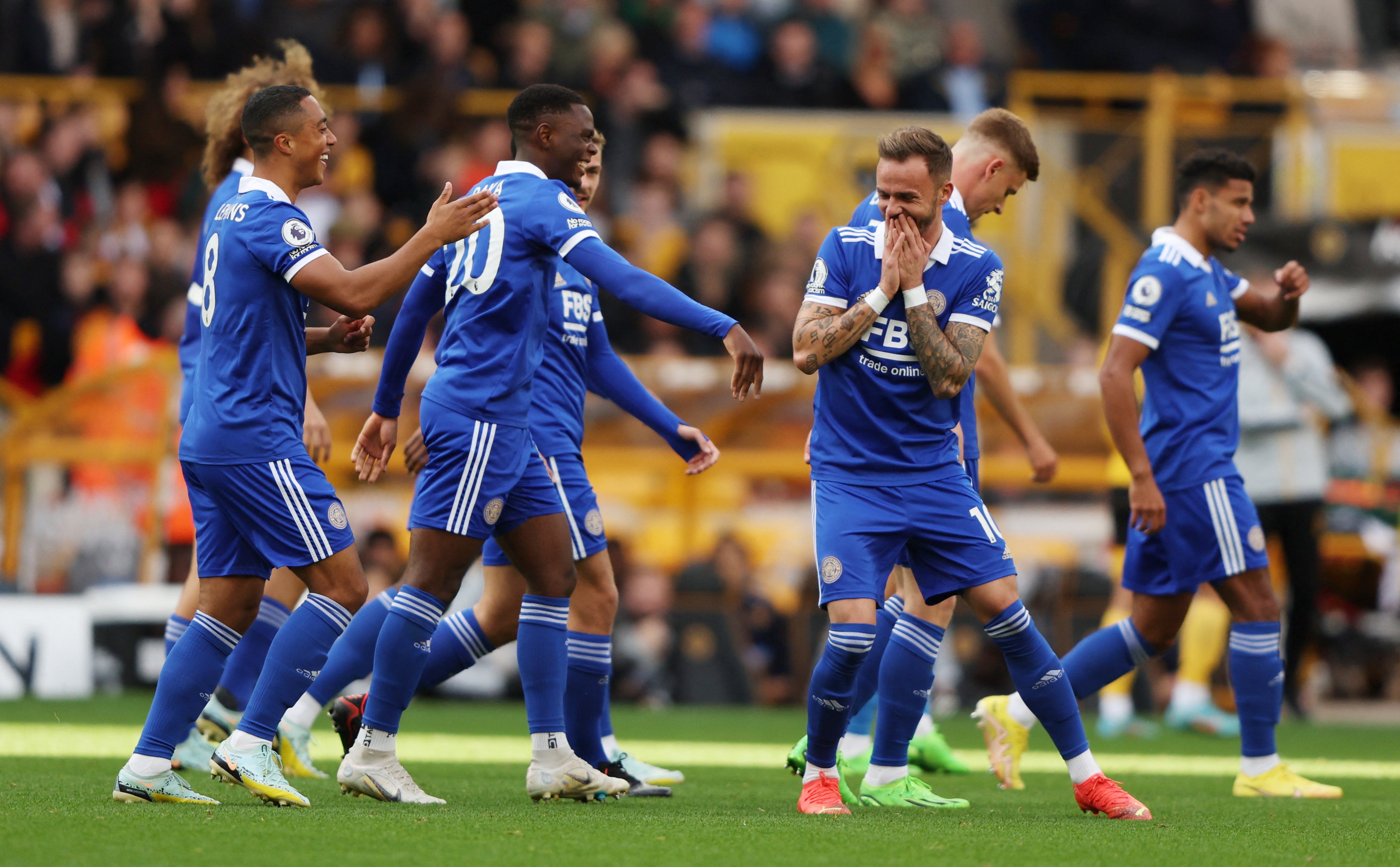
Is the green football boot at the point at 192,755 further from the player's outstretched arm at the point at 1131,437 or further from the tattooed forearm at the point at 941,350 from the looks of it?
the player's outstretched arm at the point at 1131,437

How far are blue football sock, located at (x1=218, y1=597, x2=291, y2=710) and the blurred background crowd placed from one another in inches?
184

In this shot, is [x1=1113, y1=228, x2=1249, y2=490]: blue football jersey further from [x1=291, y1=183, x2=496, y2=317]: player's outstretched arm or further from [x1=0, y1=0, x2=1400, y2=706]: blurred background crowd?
[x1=0, y1=0, x2=1400, y2=706]: blurred background crowd

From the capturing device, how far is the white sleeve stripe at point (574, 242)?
561 centimetres

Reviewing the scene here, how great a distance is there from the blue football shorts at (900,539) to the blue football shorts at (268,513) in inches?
58.1

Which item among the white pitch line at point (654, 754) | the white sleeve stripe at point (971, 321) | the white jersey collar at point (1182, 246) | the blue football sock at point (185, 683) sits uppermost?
the white jersey collar at point (1182, 246)

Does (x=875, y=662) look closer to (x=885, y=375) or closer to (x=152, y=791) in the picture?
(x=885, y=375)

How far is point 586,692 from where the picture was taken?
6.48 metres

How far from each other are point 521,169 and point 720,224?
365 inches

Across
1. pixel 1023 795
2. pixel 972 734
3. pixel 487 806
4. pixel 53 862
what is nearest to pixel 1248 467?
pixel 972 734

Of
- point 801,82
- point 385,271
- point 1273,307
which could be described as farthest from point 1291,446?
point 801,82

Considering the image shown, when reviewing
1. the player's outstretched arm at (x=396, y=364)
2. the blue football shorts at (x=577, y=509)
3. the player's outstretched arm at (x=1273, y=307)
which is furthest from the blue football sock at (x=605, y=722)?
the player's outstretched arm at (x=1273, y=307)

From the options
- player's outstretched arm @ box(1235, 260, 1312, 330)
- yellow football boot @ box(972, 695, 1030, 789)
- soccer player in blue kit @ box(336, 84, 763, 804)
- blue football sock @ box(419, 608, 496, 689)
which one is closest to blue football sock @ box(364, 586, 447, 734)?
soccer player in blue kit @ box(336, 84, 763, 804)

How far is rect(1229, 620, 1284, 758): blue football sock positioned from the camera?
22.3 feet

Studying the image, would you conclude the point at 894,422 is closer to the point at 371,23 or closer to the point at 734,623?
the point at 734,623
